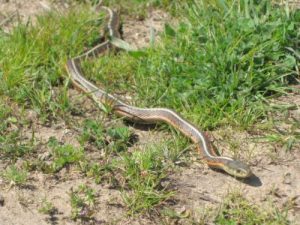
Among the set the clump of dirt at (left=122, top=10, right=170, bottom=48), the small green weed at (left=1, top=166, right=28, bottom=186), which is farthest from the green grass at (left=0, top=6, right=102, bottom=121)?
the small green weed at (left=1, top=166, right=28, bottom=186)

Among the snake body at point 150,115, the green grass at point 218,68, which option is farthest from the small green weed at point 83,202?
the green grass at point 218,68

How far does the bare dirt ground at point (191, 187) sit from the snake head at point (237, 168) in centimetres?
10

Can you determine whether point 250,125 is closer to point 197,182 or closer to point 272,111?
point 272,111

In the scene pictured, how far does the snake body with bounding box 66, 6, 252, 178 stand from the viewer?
19.5 feet

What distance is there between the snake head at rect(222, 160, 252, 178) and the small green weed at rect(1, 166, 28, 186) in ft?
5.42

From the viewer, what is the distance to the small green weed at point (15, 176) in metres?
5.83

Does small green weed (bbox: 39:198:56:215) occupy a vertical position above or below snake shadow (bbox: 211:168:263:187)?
above

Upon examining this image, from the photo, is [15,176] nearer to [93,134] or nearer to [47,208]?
[47,208]

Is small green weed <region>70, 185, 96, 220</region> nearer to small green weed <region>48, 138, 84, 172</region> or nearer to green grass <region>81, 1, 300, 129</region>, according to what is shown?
small green weed <region>48, 138, 84, 172</region>

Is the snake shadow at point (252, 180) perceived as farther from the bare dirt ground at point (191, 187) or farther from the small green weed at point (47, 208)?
the small green weed at point (47, 208)

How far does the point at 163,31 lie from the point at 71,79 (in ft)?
3.95

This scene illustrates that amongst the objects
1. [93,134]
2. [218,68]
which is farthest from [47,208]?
[218,68]

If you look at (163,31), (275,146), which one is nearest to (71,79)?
(163,31)

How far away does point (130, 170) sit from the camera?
231 inches
